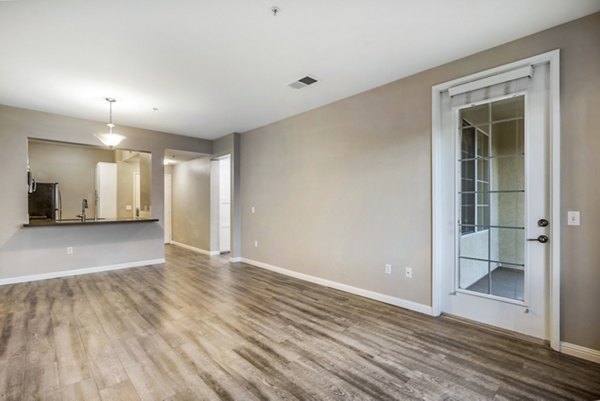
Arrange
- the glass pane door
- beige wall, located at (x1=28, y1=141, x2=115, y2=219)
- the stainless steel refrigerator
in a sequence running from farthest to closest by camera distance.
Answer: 1. beige wall, located at (x1=28, y1=141, x2=115, y2=219)
2. the stainless steel refrigerator
3. the glass pane door

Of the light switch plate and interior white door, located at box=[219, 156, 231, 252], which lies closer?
the light switch plate

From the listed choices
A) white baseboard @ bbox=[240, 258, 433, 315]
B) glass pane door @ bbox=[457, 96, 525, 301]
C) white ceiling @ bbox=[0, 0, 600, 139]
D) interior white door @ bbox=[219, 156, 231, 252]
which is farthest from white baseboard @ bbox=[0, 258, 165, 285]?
glass pane door @ bbox=[457, 96, 525, 301]

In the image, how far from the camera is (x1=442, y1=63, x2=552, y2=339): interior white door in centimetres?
248

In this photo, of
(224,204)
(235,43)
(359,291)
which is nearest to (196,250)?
(224,204)

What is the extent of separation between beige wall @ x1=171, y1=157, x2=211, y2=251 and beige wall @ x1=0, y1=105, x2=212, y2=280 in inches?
46.9

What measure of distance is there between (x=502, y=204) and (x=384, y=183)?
121cm

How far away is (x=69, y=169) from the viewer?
22.5 ft

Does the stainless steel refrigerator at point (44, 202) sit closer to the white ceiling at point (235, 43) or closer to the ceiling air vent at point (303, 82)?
the white ceiling at point (235, 43)

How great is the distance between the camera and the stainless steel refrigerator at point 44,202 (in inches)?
211

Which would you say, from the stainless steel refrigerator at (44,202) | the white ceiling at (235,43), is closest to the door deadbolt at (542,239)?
the white ceiling at (235,43)

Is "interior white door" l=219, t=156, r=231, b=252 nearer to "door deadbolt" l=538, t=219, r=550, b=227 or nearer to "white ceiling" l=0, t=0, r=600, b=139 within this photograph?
"white ceiling" l=0, t=0, r=600, b=139

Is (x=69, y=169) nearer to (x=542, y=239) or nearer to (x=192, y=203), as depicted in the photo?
(x=192, y=203)

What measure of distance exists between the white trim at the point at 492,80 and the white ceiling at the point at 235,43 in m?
0.29

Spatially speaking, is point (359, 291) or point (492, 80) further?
point (359, 291)
